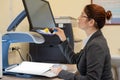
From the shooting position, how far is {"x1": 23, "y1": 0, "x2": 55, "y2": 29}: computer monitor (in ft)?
5.00

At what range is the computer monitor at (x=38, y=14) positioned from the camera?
5.00 feet

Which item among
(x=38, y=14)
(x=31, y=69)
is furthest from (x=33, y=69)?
(x=38, y=14)

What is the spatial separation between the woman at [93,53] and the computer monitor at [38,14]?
29cm

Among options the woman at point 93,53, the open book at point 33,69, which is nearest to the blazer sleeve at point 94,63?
the woman at point 93,53

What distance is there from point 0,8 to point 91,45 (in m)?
1.26

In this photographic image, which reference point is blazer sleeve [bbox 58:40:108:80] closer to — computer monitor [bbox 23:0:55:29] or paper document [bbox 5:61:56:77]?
paper document [bbox 5:61:56:77]

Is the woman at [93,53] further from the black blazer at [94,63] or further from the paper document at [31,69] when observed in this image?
the paper document at [31,69]

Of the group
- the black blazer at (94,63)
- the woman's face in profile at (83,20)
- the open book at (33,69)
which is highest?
the woman's face in profile at (83,20)

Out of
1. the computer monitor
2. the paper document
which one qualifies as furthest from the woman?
the computer monitor

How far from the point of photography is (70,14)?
9.77 ft

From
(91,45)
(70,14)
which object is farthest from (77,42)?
(91,45)

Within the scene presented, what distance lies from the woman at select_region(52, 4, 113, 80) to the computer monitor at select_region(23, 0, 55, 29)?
0.29 meters

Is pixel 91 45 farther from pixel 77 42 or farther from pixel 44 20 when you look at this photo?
pixel 77 42

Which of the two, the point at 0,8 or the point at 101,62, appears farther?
the point at 0,8
